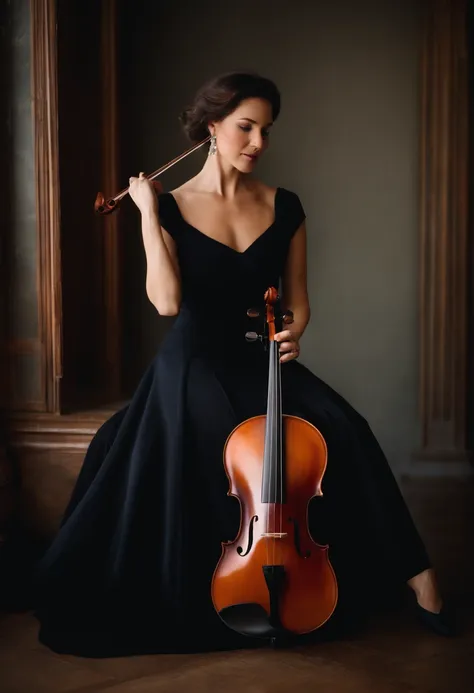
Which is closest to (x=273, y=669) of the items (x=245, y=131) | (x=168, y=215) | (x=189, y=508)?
(x=189, y=508)

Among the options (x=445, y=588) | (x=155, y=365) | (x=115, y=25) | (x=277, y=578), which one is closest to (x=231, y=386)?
(x=155, y=365)

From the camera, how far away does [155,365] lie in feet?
7.48

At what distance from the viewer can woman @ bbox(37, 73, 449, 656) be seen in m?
2.07

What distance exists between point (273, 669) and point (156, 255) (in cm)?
101

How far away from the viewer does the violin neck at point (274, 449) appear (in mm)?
1864

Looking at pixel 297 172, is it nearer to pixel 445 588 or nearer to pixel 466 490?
pixel 466 490

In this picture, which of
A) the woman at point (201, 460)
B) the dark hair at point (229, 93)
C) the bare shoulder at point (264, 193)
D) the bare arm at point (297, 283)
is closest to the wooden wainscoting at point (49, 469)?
the woman at point (201, 460)

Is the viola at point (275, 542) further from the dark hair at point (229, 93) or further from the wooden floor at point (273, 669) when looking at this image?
the dark hair at point (229, 93)

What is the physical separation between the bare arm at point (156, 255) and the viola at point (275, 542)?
0.42 metres

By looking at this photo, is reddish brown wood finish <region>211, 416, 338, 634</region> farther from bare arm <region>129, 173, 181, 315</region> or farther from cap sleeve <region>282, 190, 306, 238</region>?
cap sleeve <region>282, 190, 306, 238</region>

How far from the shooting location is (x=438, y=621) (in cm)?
212

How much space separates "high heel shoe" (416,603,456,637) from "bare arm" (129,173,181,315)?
98 cm

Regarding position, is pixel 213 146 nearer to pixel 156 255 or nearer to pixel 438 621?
pixel 156 255

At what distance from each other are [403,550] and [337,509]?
19cm
